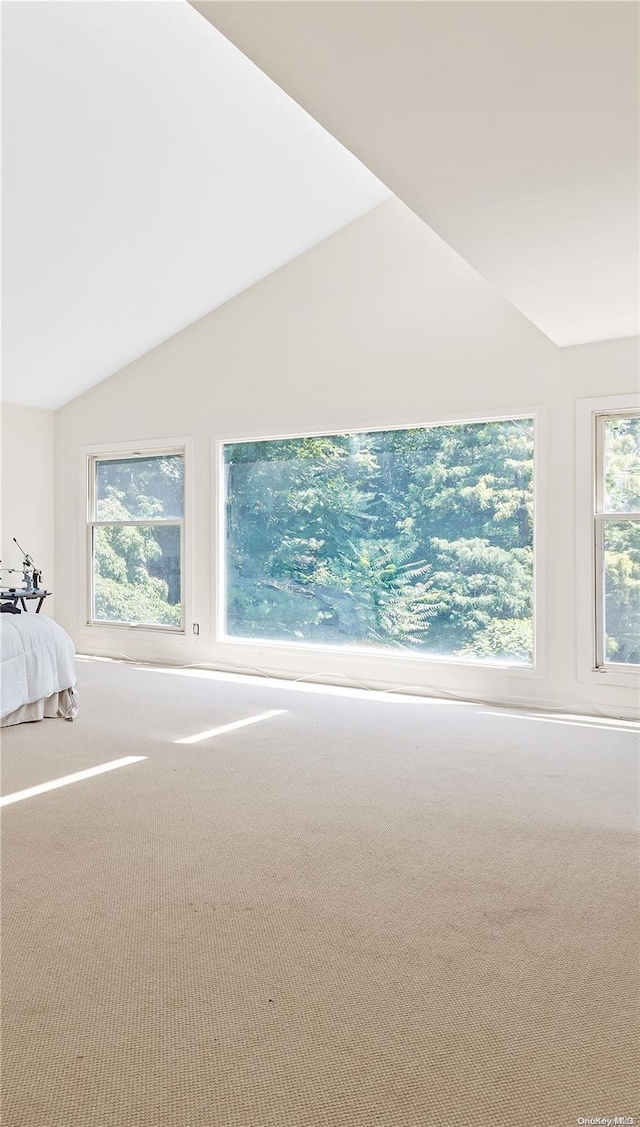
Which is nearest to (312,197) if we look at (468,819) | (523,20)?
(523,20)

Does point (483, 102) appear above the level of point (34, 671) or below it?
above

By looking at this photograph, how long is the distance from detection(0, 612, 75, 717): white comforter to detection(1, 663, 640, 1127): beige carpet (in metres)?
0.45

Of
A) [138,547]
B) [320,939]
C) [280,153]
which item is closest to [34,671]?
[138,547]

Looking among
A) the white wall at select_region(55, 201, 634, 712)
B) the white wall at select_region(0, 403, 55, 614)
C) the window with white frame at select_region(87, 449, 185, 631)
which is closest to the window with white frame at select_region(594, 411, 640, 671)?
the white wall at select_region(55, 201, 634, 712)

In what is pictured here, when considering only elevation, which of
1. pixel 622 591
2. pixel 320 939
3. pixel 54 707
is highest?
pixel 622 591

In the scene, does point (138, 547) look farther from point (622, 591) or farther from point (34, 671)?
point (622, 591)

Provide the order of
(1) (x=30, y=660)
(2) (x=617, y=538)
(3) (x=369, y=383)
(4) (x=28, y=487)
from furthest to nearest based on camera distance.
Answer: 1. (4) (x=28, y=487)
2. (3) (x=369, y=383)
3. (2) (x=617, y=538)
4. (1) (x=30, y=660)

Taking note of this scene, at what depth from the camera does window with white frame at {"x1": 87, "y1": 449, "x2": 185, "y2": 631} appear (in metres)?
5.82

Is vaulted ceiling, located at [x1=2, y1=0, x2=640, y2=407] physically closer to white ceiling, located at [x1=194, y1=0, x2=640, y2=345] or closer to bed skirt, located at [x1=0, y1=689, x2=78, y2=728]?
white ceiling, located at [x1=194, y1=0, x2=640, y2=345]

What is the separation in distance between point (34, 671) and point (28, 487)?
3014mm

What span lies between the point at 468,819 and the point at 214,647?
10.9ft

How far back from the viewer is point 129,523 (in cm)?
612

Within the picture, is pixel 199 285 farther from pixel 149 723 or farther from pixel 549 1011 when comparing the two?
pixel 549 1011

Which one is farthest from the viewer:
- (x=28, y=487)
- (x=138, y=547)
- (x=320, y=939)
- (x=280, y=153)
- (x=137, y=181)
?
(x=28, y=487)
